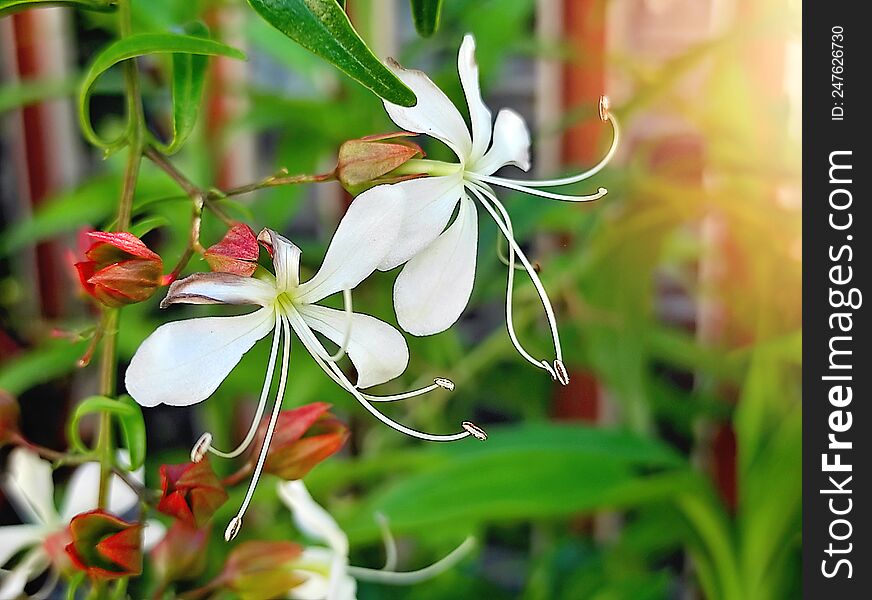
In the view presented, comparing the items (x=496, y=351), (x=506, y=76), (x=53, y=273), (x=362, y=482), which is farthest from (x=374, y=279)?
(x=53, y=273)

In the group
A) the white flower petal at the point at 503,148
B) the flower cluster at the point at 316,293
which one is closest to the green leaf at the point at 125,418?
the flower cluster at the point at 316,293

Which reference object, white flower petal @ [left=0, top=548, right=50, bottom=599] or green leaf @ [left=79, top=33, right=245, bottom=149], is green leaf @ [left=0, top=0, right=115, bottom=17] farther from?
white flower petal @ [left=0, top=548, right=50, bottom=599]

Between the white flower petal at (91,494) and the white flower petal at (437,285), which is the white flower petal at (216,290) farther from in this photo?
the white flower petal at (91,494)

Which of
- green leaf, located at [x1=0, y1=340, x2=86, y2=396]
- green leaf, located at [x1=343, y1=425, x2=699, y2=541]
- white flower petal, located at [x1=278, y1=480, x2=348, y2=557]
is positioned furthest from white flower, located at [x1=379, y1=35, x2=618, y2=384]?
green leaf, located at [x1=0, y1=340, x2=86, y2=396]

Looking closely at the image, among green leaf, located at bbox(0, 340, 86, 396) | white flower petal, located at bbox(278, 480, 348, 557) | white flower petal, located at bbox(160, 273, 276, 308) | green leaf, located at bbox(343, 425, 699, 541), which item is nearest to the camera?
white flower petal, located at bbox(160, 273, 276, 308)
